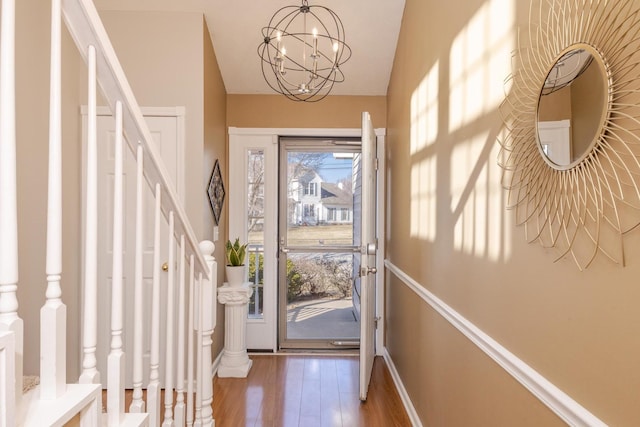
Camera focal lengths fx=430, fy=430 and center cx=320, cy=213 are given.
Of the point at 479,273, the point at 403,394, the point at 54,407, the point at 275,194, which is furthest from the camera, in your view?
the point at 275,194

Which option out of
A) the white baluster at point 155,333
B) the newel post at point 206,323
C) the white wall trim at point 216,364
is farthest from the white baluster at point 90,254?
the white wall trim at point 216,364

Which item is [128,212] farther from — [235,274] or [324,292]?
[324,292]

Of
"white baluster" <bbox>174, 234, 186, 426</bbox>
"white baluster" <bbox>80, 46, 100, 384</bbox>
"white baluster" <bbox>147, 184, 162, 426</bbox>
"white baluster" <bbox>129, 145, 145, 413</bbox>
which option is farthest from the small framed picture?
"white baluster" <bbox>80, 46, 100, 384</bbox>

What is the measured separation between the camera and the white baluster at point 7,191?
66 centimetres

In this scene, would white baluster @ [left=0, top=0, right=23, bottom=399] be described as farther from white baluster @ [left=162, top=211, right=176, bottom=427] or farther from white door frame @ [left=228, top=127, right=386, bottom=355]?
white door frame @ [left=228, top=127, right=386, bottom=355]

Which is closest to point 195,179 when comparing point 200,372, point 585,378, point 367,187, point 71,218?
point 71,218

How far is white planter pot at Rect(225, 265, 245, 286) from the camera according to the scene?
11.6 feet

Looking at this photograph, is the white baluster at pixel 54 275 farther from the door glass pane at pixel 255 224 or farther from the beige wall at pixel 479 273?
the door glass pane at pixel 255 224

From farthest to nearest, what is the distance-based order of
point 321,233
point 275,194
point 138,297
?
point 321,233, point 275,194, point 138,297

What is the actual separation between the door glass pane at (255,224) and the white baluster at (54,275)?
324cm

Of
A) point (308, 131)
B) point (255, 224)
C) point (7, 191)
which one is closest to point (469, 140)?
point (7, 191)

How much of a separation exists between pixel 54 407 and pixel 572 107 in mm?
1228

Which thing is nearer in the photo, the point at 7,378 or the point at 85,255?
the point at 7,378

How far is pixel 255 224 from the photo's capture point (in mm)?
4043
